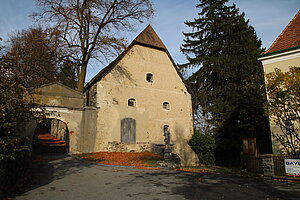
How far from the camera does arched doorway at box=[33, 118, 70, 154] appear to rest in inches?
678

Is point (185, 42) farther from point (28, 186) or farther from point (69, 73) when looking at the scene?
point (28, 186)

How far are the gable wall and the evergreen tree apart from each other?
3.37m

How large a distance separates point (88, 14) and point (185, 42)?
483 inches

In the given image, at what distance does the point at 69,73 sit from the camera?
100ft

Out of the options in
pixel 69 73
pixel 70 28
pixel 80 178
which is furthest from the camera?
pixel 69 73

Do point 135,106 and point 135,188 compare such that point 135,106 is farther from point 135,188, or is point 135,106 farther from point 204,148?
point 135,188

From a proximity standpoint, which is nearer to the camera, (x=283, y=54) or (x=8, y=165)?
(x=8, y=165)

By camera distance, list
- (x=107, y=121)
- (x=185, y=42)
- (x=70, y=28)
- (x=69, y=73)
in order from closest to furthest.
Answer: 1. (x=107, y=121)
2. (x=70, y=28)
3. (x=185, y=42)
4. (x=69, y=73)

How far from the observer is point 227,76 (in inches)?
864

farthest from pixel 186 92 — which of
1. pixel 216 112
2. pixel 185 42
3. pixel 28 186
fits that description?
pixel 28 186

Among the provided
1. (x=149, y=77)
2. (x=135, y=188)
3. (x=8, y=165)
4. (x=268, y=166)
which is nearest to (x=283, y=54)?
(x=268, y=166)

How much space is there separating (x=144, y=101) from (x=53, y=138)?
53.2ft

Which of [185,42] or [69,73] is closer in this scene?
[185,42]

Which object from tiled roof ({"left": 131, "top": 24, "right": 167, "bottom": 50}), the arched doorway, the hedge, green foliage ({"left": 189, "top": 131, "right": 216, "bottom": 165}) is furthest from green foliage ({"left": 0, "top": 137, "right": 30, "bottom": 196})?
green foliage ({"left": 189, "top": 131, "right": 216, "bottom": 165})
